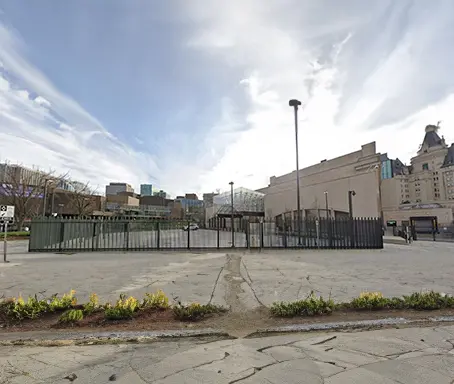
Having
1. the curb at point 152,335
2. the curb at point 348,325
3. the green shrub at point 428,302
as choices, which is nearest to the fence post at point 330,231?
the green shrub at point 428,302

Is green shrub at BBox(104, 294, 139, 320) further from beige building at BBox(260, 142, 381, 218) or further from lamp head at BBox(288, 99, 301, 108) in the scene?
beige building at BBox(260, 142, 381, 218)

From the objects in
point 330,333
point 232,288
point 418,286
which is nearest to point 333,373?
point 330,333

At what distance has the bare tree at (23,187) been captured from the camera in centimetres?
3709

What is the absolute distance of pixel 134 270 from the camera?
11.1m

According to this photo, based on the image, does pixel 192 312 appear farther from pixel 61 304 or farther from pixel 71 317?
pixel 61 304

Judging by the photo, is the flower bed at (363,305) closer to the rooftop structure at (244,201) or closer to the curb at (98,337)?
the curb at (98,337)

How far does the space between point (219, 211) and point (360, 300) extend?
68.0m

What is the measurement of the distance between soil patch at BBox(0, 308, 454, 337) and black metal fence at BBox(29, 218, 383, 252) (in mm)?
12197

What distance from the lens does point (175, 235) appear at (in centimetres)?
1902

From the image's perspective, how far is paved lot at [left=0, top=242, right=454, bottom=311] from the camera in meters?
7.69

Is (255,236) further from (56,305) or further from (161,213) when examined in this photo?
(161,213)

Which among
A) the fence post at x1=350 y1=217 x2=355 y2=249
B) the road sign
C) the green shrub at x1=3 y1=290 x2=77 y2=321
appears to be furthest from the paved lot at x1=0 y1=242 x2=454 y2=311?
the fence post at x1=350 y1=217 x2=355 y2=249

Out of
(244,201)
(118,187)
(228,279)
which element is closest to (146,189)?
(118,187)

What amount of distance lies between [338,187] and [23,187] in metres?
47.7
